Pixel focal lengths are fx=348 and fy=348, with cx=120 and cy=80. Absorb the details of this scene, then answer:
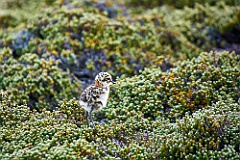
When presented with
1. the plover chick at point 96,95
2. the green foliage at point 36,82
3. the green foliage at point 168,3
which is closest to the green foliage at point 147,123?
the plover chick at point 96,95

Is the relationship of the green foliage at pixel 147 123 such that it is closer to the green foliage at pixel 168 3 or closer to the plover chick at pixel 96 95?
the plover chick at pixel 96 95

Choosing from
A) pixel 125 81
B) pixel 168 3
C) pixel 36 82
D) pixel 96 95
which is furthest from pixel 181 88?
pixel 168 3

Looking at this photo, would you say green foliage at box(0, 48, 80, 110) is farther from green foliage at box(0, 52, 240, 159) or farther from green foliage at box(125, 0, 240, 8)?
green foliage at box(125, 0, 240, 8)

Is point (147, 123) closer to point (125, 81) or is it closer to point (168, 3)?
point (125, 81)

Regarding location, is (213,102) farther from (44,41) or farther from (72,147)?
(44,41)

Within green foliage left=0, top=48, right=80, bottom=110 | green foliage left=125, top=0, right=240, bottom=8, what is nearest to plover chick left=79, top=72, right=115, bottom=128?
green foliage left=0, top=48, right=80, bottom=110

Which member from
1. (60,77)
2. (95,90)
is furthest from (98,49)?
(95,90)

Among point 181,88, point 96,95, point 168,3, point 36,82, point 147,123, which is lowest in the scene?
point 147,123

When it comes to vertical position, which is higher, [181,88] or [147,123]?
[181,88]
